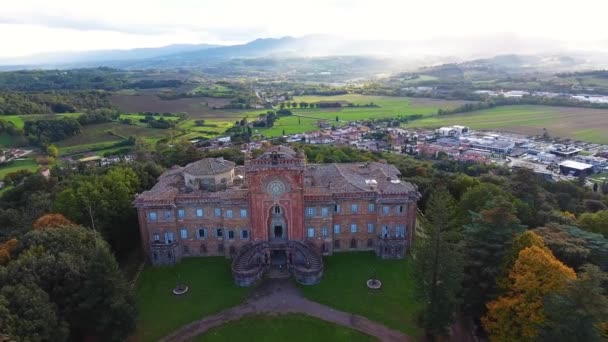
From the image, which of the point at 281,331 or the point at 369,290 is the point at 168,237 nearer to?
the point at 281,331

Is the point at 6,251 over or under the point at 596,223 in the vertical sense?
over

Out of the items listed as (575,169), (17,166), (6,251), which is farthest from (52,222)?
(575,169)

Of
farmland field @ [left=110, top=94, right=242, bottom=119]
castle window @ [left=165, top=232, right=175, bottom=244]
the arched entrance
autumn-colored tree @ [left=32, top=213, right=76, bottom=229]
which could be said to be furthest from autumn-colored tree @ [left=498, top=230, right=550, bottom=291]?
farmland field @ [left=110, top=94, right=242, bottom=119]

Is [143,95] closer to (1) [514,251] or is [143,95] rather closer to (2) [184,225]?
(2) [184,225]

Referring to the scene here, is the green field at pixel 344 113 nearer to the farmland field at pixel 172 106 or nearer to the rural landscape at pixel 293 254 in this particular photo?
the farmland field at pixel 172 106

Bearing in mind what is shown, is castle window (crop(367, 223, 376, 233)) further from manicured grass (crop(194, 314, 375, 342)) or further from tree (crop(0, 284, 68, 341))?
tree (crop(0, 284, 68, 341))

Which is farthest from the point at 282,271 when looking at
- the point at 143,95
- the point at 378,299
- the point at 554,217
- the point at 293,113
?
the point at 143,95
